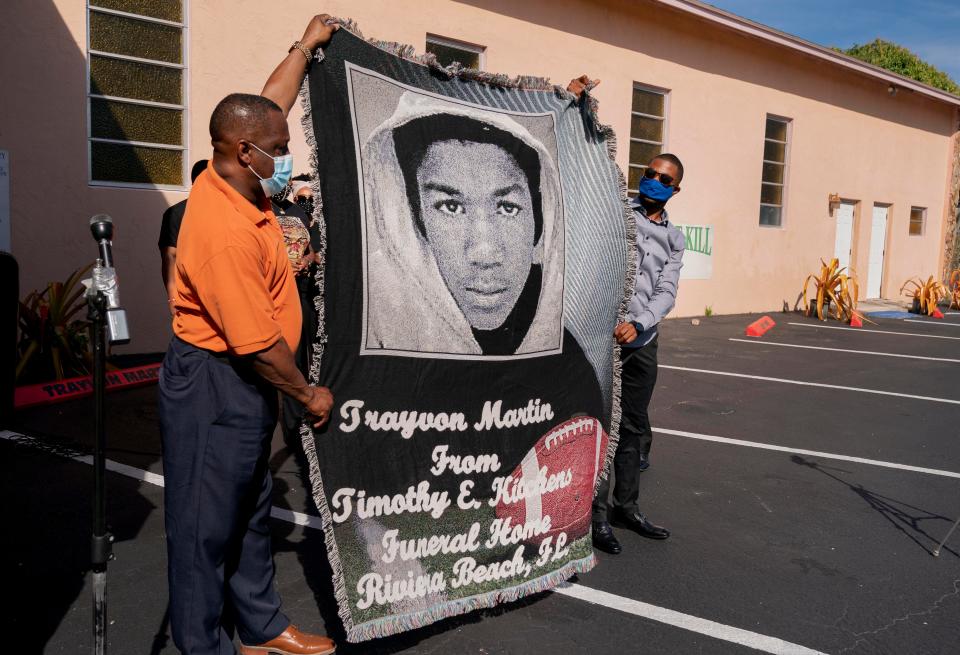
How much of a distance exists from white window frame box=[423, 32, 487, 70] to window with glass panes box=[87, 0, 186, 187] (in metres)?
3.74

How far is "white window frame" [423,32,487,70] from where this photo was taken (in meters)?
11.4

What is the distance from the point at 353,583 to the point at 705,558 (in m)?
2.13

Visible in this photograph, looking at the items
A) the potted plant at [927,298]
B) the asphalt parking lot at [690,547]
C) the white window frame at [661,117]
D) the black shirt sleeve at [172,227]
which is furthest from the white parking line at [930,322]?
the black shirt sleeve at [172,227]

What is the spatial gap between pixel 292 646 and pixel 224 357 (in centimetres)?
117

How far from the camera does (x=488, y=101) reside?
129 inches

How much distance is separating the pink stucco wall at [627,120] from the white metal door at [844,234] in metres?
0.29

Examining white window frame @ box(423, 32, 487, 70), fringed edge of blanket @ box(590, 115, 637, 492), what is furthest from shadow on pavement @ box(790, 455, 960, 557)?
white window frame @ box(423, 32, 487, 70)

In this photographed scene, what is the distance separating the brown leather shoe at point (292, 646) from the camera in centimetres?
291

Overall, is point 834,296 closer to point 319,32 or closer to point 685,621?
point 685,621

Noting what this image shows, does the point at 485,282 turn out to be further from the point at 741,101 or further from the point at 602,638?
the point at 741,101

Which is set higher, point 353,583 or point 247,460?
point 247,460

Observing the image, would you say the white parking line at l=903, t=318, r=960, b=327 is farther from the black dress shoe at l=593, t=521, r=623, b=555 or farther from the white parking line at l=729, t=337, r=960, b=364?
the black dress shoe at l=593, t=521, r=623, b=555

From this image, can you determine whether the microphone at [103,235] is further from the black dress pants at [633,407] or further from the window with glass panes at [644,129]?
the window with glass panes at [644,129]

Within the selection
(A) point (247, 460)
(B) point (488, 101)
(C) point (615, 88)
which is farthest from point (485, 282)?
(C) point (615, 88)
